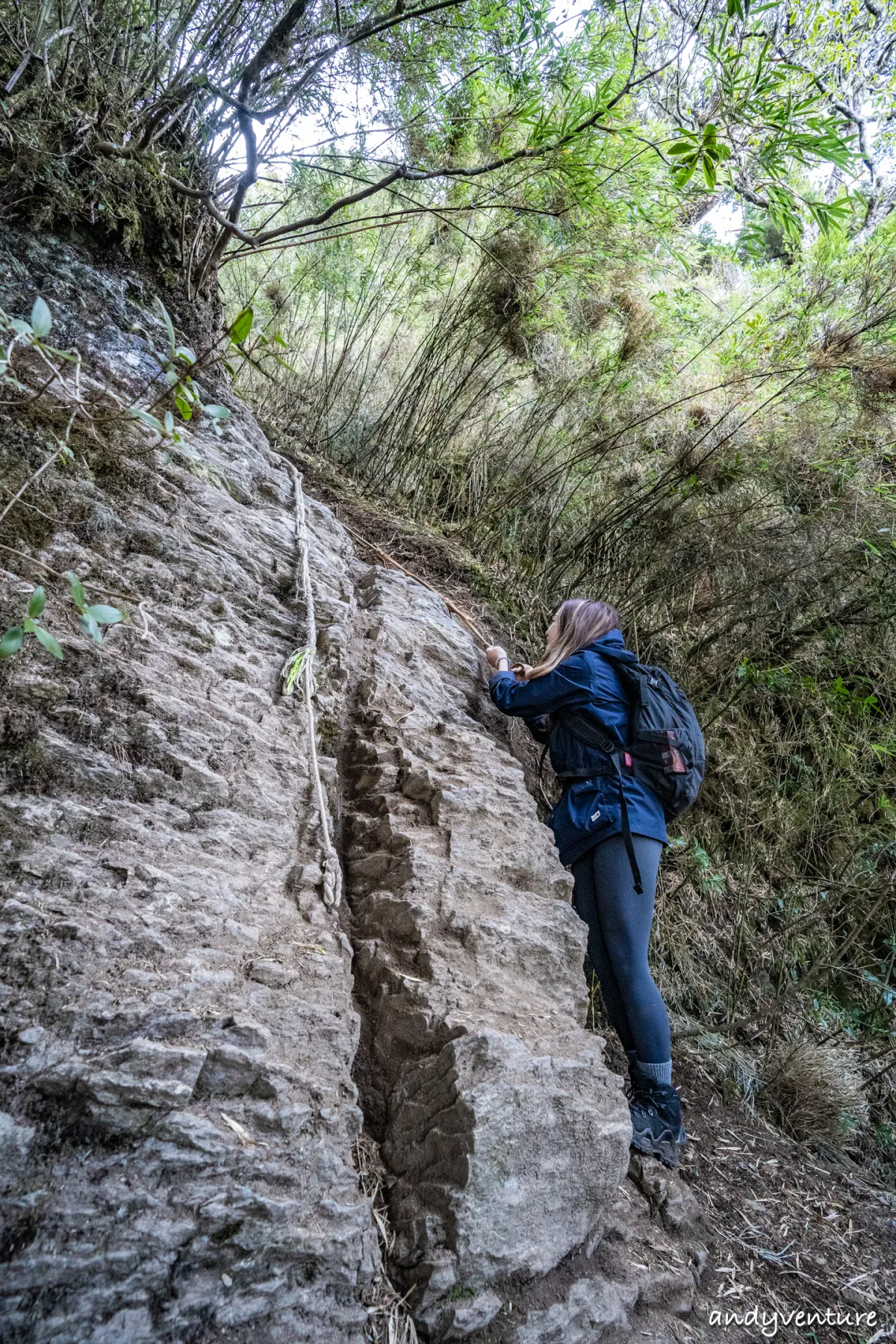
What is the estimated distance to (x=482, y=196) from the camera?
3.16 meters

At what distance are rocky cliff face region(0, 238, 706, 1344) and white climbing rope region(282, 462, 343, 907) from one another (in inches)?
1.5

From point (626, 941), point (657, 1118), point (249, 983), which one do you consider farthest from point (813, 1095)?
point (249, 983)

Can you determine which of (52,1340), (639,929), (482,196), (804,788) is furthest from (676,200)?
(52,1340)

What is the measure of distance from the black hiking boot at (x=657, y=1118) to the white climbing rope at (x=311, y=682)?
1204 mm

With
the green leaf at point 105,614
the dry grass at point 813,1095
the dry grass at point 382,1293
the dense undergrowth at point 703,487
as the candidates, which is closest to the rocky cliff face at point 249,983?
the dry grass at point 382,1293

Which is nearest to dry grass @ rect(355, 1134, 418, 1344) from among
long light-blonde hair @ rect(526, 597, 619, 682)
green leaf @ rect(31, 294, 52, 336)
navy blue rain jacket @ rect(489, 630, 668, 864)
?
navy blue rain jacket @ rect(489, 630, 668, 864)

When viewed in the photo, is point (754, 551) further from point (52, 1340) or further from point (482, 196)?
point (52, 1340)

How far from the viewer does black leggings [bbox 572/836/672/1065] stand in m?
2.12

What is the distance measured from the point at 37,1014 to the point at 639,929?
1.70 meters

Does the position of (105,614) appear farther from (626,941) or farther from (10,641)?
(626,941)

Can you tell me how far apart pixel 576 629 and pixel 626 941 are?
115 cm

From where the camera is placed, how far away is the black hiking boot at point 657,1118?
210 centimetres

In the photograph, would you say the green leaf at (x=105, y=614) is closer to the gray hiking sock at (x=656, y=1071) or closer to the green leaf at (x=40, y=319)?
the green leaf at (x=40, y=319)

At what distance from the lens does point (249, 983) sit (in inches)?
57.7
